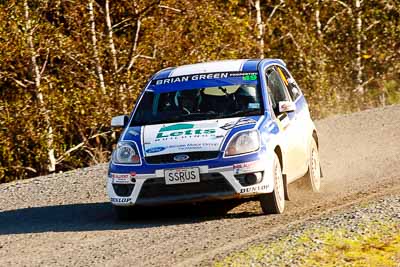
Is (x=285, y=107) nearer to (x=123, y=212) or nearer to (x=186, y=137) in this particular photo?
(x=186, y=137)

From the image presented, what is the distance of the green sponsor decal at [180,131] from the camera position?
11122 mm

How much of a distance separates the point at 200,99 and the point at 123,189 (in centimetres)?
139

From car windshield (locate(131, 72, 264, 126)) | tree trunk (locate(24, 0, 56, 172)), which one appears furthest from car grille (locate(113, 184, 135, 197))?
tree trunk (locate(24, 0, 56, 172))

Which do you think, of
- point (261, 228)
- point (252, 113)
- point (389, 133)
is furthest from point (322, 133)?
point (261, 228)

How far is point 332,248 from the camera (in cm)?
898

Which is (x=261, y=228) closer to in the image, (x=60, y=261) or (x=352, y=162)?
(x=60, y=261)

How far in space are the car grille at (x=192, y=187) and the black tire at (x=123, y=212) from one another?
516 millimetres

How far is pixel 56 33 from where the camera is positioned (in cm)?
2334

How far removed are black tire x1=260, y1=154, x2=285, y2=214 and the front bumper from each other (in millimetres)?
142

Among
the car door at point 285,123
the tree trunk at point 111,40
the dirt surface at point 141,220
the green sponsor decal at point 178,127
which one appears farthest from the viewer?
the tree trunk at point 111,40

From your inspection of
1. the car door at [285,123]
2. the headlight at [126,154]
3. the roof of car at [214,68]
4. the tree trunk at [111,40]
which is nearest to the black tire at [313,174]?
the car door at [285,123]

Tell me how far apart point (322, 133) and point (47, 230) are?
361 inches

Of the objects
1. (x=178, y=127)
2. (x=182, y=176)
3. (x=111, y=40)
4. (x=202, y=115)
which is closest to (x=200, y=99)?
(x=202, y=115)

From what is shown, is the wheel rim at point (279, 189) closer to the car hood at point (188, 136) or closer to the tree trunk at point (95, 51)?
the car hood at point (188, 136)
